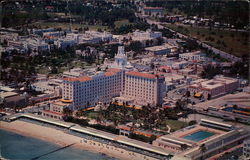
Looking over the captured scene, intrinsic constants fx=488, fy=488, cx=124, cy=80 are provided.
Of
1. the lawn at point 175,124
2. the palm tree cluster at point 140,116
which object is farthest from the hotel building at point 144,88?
the lawn at point 175,124

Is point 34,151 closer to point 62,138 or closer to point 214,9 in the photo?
point 62,138

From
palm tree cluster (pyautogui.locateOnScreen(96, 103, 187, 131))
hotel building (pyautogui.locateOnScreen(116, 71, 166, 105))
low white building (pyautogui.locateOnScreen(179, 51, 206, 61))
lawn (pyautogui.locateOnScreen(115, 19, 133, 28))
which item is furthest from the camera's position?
lawn (pyautogui.locateOnScreen(115, 19, 133, 28))

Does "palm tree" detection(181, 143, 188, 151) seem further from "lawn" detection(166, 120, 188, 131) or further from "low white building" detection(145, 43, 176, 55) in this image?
"low white building" detection(145, 43, 176, 55)

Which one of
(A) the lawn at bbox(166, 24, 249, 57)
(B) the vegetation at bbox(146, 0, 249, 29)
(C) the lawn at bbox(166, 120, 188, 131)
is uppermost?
(B) the vegetation at bbox(146, 0, 249, 29)

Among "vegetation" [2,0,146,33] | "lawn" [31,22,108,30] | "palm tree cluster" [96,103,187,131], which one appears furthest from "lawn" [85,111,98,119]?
"lawn" [31,22,108,30]

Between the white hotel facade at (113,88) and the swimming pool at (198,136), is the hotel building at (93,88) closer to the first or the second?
the white hotel facade at (113,88)

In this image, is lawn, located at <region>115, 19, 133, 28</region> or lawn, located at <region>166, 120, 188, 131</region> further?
lawn, located at <region>115, 19, 133, 28</region>
